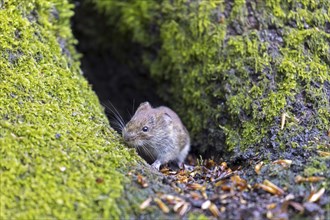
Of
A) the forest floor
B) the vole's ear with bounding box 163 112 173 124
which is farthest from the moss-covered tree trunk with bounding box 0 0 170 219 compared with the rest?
the vole's ear with bounding box 163 112 173 124

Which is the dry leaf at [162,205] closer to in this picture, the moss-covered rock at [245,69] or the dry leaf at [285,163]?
the dry leaf at [285,163]

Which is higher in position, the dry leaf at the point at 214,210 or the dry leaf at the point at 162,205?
the dry leaf at the point at 162,205

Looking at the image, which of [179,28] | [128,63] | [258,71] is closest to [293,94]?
[258,71]

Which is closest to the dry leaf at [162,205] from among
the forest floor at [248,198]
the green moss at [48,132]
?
the forest floor at [248,198]

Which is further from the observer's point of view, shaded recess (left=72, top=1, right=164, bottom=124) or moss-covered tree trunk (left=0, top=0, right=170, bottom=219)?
shaded recess (left=72, top=1, right=164, bottom=124)

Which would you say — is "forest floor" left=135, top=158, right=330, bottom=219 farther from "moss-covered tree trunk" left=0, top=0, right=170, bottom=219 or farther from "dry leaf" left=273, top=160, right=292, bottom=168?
"moss-covered tree trunk" left=0, top=0, right=170, bottom=219

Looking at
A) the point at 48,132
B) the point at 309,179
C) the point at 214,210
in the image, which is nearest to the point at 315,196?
the point at 309,179
